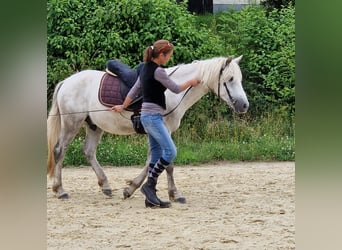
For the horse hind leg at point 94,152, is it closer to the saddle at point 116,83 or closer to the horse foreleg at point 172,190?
the saddle at point 116,83

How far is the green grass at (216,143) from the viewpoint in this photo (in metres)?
4.61

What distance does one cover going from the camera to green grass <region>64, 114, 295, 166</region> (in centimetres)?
461

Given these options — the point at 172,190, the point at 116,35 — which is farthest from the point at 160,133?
the point at 116,35

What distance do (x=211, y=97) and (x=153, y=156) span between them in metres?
0.64

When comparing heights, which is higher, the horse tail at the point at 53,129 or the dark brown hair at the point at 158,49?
the dark brown hair at the point at 158,49

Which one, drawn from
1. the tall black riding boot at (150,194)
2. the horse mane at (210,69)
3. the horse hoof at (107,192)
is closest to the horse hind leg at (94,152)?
the horse hoof at (107,192)

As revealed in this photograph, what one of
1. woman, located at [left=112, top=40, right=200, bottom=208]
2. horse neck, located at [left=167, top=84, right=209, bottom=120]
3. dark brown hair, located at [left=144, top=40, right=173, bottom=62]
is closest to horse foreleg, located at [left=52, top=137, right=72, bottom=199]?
woman, located at [left=112, top=40, right=200, bottom=208]

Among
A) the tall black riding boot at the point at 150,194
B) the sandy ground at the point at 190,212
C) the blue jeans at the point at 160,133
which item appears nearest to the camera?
the sandy ground at the point at 190,212

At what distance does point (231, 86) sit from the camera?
14.4 feet

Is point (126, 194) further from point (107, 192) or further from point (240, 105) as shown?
point (240, 105)

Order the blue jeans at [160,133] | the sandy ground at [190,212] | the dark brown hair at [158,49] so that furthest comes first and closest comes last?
the blue jeans at [160,133]
the dark brown hair at [158,49]
the sandy ground at [190,212]
